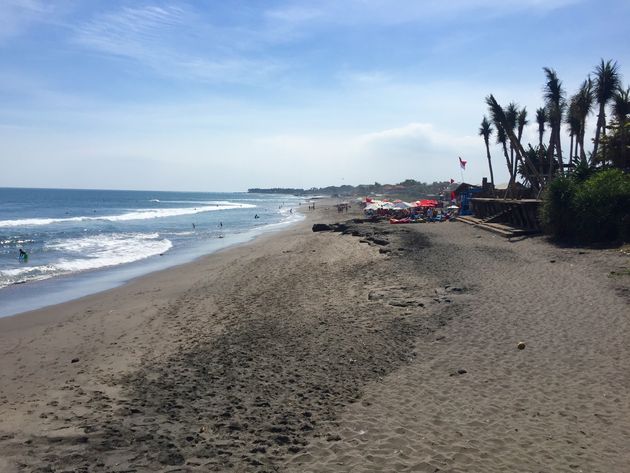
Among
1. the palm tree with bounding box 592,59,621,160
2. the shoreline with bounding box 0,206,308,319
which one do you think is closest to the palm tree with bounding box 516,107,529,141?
the palm tree with bounding box 592,59,621,160

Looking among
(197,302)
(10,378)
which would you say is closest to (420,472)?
(10,378)

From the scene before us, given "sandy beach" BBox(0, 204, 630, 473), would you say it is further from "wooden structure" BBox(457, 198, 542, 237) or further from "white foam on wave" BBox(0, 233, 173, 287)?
"wooden structure" BBox(457, 198, 542, 237)

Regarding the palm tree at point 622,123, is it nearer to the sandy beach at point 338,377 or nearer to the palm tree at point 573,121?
the palm tree at point 573,121

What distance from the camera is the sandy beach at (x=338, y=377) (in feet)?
17.2

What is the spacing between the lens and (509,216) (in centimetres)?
2723

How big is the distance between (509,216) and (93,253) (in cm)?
2260

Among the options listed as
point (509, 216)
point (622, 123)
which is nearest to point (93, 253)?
point (509, 216)

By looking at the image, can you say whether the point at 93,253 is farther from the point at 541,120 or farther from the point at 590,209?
the point at 541,120


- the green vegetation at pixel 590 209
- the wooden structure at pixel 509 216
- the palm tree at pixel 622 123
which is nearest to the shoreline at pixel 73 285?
the wooden structure at pixel 509 216

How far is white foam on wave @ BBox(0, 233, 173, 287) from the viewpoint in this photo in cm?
2073

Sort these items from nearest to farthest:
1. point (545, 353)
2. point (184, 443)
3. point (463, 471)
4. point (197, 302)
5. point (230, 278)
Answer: point (463, 471)
point (184, 443)
point (545, 353)
point (197, 302)
point (230, 278)

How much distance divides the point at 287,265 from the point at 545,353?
12115mm

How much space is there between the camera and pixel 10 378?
330 inches

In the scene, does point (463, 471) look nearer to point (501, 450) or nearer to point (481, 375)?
point (501, 450)
